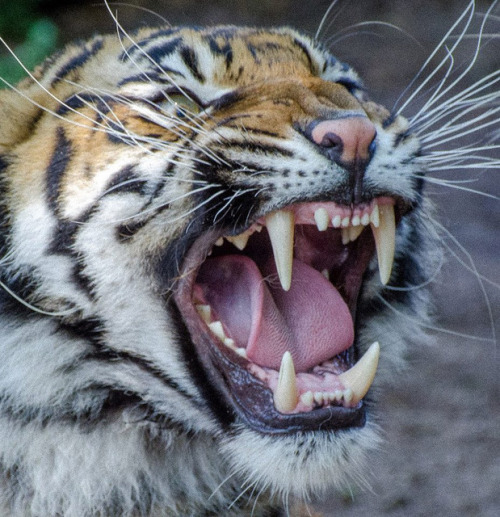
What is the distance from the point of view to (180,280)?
1.46 meters

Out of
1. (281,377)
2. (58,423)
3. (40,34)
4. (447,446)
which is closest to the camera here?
(281,377)

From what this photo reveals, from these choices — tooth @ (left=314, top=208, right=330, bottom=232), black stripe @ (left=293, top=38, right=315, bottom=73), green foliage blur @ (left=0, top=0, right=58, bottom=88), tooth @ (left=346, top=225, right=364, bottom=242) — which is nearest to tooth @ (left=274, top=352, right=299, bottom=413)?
tooth @ (left=314, top=208, right=330, bottom=232)

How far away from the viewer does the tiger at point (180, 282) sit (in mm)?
1387

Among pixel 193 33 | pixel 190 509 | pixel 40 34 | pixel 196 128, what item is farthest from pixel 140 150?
pixel 40 34

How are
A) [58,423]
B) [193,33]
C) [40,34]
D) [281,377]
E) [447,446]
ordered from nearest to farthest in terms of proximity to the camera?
[281,377], [58,423], [193,33], [447,446], [40,34]

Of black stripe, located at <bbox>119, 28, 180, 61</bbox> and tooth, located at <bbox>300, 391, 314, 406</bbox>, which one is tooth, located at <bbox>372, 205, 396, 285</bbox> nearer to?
tooth, located at <bbox>300, 391, 314, 406</bbox>

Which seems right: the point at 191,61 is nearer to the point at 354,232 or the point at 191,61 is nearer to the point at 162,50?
the point at 162,50

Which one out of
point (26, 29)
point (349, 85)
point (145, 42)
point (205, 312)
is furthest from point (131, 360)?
point (26, 29)

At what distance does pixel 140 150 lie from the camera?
1.44m

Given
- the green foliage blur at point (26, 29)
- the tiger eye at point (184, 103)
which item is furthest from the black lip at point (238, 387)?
the green foliage blur at point (26, 29)

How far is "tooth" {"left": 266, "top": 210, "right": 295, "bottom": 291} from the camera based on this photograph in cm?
138

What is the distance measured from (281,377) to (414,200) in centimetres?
38

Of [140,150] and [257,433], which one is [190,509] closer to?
[257,433]

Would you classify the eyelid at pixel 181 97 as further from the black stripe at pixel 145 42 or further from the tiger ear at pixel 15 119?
the tiger ear at pixel 15 119
